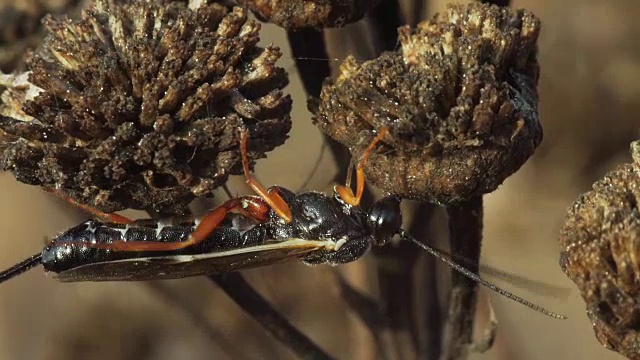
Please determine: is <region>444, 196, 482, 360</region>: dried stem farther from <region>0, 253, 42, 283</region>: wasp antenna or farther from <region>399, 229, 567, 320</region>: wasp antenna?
<region>0, 253, 42, 283</region>: wasp antenna

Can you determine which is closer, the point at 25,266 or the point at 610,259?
the point at 610,259

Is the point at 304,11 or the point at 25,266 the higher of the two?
the point at 304,11

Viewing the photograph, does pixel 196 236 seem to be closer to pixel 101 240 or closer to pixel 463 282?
pixel 101 240

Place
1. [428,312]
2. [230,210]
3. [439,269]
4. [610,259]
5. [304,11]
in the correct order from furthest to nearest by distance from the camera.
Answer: [428,312] < [439,269] < [230,210] < [304,11] < [610,259]

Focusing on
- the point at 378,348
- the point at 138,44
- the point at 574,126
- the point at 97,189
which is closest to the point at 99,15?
the point at 138,44

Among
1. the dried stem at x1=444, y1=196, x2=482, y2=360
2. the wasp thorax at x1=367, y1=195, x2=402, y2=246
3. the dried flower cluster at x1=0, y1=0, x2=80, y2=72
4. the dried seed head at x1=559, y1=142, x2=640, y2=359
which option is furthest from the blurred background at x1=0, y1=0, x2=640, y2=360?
the dried seed head at x1=559, y1=142, x2=640, y2=359

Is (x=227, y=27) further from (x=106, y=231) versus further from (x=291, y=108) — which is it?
(x=106, y=231)

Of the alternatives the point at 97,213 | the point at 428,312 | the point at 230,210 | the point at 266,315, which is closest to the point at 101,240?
the point at 97,213

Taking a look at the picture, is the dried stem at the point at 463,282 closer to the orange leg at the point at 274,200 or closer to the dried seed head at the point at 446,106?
the dried seed head at the point at 446,106

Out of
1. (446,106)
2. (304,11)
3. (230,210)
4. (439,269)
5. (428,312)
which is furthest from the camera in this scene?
(428,312)
